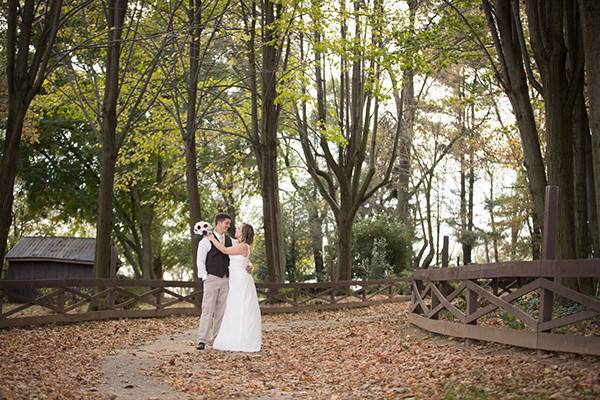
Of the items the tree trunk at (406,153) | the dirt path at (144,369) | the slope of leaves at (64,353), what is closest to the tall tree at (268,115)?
the slope of leaves at (64,353)

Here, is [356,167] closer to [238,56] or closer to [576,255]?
[238,56]

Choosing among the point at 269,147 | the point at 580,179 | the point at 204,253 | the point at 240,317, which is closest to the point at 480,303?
the point at 580,179

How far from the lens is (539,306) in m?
12.0

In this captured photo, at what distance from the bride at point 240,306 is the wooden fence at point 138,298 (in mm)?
5533

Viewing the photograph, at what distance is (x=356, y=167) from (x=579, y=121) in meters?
14.0

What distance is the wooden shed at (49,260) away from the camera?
35656 millimetres

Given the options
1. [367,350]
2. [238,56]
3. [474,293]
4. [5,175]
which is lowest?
[367,350]

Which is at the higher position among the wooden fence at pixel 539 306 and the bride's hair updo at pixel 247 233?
the bride's hair updo at pixel 247 233

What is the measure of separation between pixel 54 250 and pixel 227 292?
76.0 feet

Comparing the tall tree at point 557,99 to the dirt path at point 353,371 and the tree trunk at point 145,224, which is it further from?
the tree trunk at point 145,224

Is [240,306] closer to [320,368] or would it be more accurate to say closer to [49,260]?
[320,368]

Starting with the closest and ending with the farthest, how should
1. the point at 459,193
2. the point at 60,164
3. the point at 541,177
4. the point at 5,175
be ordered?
the point at 5,175 → the point at 541,177 → the point at 60,164 → the point at 459,193

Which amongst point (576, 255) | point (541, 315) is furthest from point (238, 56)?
point (541, 315)

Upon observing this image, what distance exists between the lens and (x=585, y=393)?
8328 millimetres
